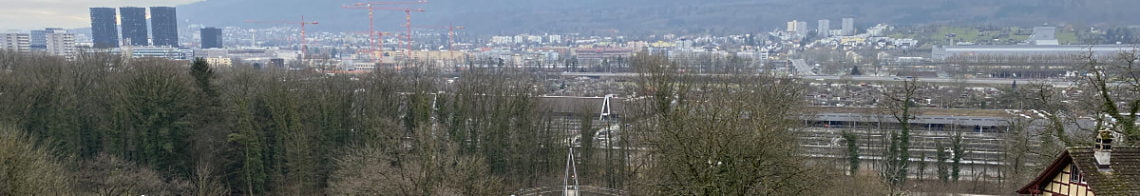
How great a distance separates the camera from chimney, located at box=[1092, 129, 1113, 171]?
336 inches

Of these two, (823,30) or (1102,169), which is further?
(823,30)

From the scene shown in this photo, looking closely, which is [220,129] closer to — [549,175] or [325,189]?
[325,189]

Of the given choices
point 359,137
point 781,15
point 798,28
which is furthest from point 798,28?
point 359,137

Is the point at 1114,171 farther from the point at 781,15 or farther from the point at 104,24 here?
the point at 781,15

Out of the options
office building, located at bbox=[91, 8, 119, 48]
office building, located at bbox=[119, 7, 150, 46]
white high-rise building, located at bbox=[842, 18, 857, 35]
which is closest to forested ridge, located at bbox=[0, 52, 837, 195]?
office building, located at bbox=[91, 8, 119, 48]

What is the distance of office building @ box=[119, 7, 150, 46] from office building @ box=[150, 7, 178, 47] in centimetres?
419

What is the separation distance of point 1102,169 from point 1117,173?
135 millimetres

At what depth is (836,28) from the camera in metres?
150

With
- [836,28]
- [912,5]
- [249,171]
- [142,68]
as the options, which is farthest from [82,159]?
[912,5]

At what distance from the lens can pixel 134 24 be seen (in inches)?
4252

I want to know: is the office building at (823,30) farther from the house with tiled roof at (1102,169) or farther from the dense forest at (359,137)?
the house with tiled roof at (1102,169)

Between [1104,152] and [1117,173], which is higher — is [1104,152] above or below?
above

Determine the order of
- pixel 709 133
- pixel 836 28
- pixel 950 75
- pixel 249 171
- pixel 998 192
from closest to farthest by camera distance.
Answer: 1. pixel 709 133
2. pixel 249 171
3. pixel 998 192
4. pixel 950 75
5. pixel 836 28

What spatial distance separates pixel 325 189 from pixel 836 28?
142912mm
